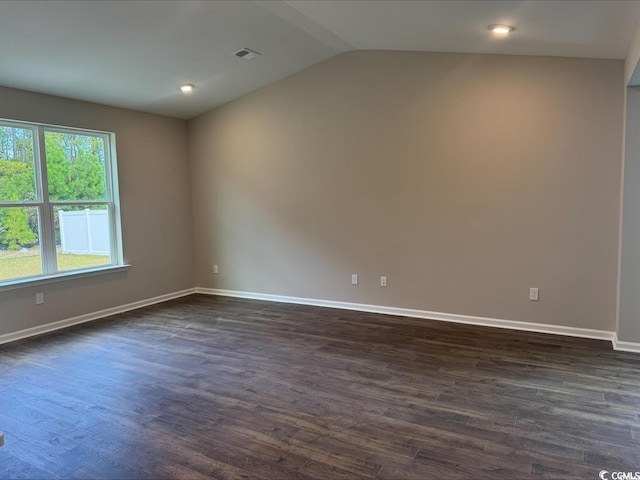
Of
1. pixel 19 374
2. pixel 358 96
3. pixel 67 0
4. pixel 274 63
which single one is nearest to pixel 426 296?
pixel 358 96

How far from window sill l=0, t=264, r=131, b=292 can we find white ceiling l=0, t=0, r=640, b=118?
189 centimetres

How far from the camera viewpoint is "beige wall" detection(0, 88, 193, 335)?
4324 mm

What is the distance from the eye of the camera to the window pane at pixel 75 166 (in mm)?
4629

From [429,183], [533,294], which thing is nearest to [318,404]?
[533,294]

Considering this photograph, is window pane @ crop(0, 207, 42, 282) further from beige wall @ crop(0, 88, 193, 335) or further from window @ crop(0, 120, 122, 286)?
beige wall @ crop(0, 88, 193, 335)

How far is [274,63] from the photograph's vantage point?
186 inches

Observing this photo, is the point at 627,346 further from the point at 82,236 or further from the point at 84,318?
the point at 82,236

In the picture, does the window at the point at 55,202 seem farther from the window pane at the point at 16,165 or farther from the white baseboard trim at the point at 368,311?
the white baseboard trim at the point at 368,311

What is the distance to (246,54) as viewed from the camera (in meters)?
4.33

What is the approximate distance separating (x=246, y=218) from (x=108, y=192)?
1.69 m

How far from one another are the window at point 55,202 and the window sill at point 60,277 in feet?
0.13

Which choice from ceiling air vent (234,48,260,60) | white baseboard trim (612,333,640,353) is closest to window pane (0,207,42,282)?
ceiling air vent (234,48,260,60)

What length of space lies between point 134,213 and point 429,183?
11.8ft
